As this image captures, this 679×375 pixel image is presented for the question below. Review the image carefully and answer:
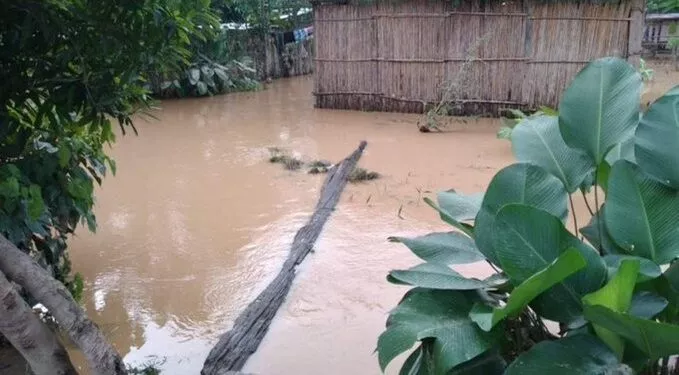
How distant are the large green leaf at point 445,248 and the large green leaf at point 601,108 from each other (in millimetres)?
448

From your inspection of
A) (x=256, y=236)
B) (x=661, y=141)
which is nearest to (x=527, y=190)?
(x=661, y=141)

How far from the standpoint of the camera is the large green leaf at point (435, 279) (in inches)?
73.5

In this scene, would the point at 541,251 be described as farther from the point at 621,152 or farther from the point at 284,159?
the point at 284,159

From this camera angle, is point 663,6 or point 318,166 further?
point 663,6

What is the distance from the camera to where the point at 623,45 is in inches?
361

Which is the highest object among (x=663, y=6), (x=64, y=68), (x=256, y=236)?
(x=663, y=6)

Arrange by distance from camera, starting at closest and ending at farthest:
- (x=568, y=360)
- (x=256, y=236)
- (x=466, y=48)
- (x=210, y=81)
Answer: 1. (x=568, y=360)
2. (x=256, y=236)
3. (x=466, y=48)
4. (x=210, y=81)

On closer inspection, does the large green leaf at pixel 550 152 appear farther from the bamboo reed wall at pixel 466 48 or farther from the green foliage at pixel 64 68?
the bamboo reed wall at pixel 466 48

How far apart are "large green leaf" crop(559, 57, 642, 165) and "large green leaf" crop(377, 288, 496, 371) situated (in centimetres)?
61

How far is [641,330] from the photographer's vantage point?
57.1 inches

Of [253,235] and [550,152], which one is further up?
[550,152]

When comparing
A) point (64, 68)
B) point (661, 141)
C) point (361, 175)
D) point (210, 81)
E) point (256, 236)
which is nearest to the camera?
point (661, 141)

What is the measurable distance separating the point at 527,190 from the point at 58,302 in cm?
160

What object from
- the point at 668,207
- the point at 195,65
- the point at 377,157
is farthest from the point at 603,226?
the point at 195,65
